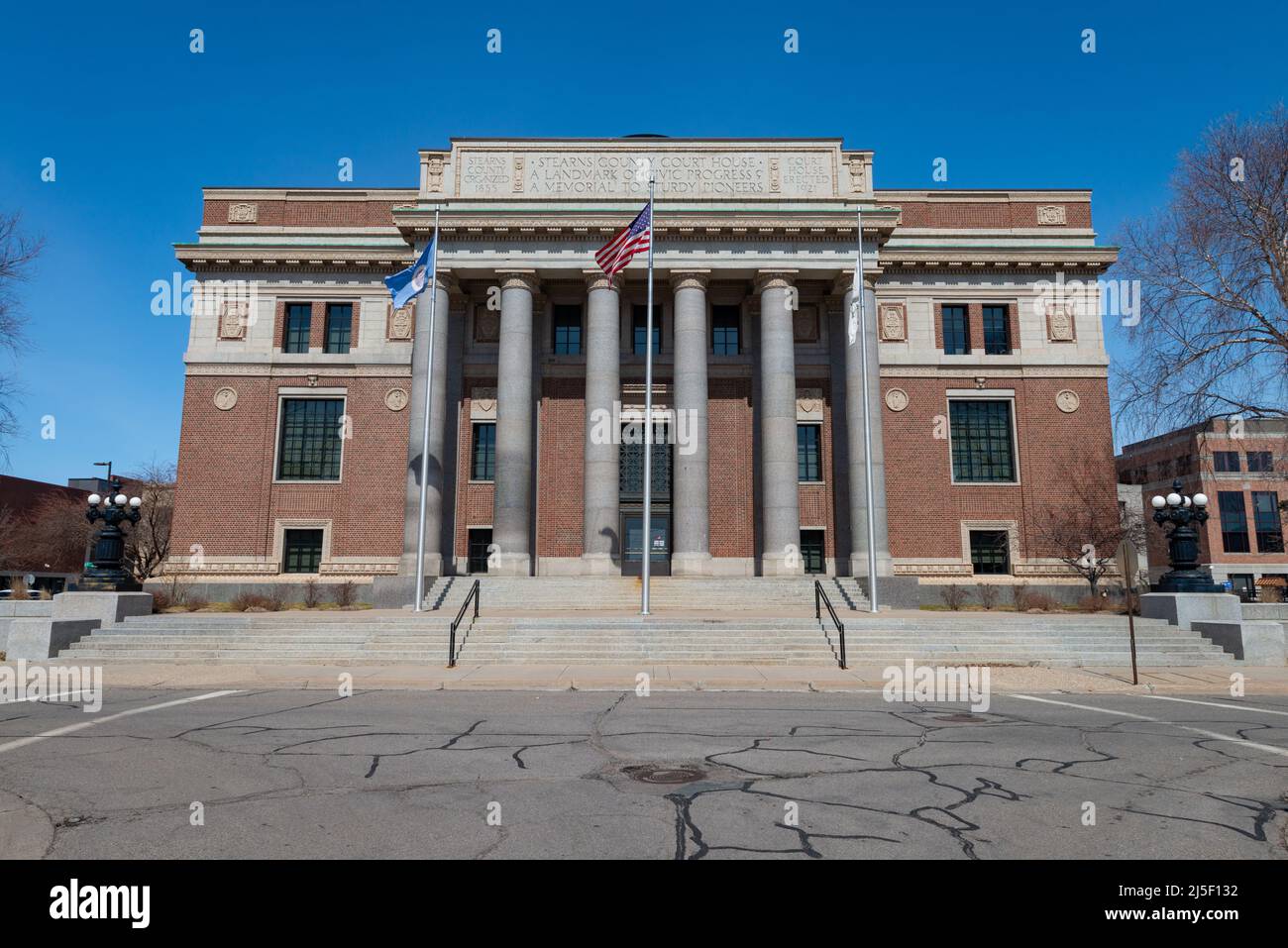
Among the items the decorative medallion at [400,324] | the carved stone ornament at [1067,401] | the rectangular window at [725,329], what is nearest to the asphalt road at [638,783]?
the decorative medallion at [400,324]

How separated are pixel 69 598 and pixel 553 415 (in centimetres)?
Answer: 1844

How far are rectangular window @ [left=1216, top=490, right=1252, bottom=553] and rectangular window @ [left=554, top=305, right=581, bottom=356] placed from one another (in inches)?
2192

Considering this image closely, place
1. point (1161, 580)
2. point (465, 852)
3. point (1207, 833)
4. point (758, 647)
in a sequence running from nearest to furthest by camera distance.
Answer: point (465, 852)
point (1207, 833)
point (758, 647)
point (1161, 580)

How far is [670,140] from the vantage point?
3250cm

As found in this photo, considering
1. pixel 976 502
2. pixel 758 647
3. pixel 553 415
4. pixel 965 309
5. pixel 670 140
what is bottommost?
pixel 758 647

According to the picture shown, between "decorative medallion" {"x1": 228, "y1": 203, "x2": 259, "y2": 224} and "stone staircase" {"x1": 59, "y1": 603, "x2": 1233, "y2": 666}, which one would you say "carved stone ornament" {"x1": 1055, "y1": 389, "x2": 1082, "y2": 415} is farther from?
"decorative medallion" {"x1": 228, "y1": 203, "x2": 259, "y2": 224}

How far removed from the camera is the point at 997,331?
35.0 m

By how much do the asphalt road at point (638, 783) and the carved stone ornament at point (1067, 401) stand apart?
25291 mm

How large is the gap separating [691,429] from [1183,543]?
1557 centimetres

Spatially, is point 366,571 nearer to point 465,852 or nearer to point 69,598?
point 69,598

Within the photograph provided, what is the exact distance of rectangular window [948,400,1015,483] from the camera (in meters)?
33.9

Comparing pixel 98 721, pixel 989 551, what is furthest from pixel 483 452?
pixel 98 721

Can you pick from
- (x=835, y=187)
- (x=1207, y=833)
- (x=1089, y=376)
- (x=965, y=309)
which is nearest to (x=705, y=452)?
(x=835, y=187)

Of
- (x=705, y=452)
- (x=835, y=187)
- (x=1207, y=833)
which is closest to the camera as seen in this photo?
(x=1207, y=833)
